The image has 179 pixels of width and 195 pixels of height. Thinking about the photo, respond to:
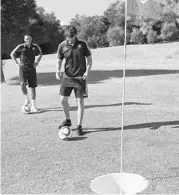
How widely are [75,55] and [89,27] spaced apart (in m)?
57.1

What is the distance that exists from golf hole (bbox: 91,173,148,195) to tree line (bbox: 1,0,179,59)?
1385cm

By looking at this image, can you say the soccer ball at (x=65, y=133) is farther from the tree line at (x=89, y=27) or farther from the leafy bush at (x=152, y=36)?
the leafy bush at (x=152, y=36)

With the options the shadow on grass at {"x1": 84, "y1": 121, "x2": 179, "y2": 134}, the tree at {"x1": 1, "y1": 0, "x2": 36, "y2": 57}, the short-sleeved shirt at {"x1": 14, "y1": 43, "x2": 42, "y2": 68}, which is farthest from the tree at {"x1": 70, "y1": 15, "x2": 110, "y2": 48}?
the shadow on grass at {"x1": 84, "y1": 121, "x2": 179, "y2": 134}

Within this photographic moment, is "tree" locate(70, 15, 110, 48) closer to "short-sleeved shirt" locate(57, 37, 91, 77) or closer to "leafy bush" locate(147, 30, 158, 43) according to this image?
"leafy bush" locate(147, 30, 158, 43)

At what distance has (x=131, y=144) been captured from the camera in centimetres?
591

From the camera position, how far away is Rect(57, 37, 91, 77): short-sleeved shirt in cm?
645

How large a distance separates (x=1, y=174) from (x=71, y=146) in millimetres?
1532

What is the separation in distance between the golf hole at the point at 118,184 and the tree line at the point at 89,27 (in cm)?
1385

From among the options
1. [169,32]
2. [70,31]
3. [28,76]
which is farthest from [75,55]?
[169,32]

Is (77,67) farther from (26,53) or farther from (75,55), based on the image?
(26,53)

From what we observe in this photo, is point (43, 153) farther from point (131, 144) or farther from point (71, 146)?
point (131, 144)

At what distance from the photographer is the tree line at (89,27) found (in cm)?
1700

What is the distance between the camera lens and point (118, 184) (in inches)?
161

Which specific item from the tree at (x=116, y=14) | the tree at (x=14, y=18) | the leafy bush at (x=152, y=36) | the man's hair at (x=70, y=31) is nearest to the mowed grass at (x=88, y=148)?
the man's hair at (x=70, y=31)
